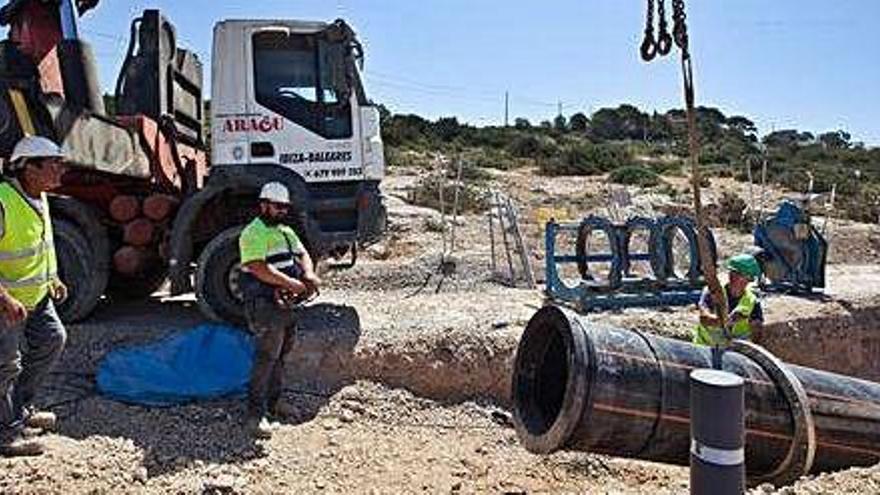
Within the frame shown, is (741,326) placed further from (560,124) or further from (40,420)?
(560,124)

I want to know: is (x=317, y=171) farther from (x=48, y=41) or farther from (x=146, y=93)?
(x=48, y=41)

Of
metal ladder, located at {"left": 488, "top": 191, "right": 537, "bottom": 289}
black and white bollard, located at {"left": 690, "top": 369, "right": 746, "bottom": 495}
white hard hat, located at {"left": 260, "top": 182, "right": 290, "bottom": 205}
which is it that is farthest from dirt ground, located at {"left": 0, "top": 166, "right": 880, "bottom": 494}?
white hard hat, located at {"left": 260, "top": 182, "right": 290, "bottom": 205}

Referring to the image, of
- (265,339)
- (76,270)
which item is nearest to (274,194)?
(265,339)

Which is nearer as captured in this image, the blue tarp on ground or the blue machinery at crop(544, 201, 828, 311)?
the blue tarp on ground

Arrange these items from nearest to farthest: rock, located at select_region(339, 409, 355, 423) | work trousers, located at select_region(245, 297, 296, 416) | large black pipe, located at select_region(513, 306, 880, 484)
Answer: large black pipe, located at select_region(513, 306, 880, 484) → work trousers, located at select_region(245, 297, 296, 416) → rock, located at select_region(339, 409, 355, 423)

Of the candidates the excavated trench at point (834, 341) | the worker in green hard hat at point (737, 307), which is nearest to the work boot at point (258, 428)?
the worker in green hard hat at point (737, 307)

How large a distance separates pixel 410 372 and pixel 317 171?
2.05 metres

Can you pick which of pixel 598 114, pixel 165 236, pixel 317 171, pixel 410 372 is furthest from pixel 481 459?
pixel 598 114

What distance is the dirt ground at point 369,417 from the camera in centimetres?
580

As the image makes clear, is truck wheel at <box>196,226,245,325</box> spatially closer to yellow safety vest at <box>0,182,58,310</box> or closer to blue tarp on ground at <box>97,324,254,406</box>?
blue tarp on ground at <box>97,324,254,406</box>

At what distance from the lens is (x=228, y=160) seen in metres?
7.86

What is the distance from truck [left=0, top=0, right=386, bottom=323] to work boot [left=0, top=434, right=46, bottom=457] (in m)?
2.37

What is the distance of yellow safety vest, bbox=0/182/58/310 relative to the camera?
5.03m

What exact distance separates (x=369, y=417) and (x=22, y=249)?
3.20 meters
